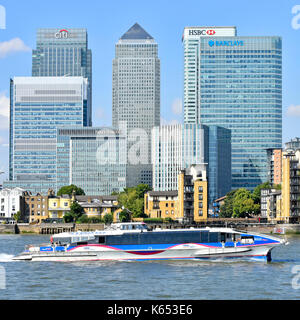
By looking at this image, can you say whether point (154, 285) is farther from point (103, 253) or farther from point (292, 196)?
point (292, 196)

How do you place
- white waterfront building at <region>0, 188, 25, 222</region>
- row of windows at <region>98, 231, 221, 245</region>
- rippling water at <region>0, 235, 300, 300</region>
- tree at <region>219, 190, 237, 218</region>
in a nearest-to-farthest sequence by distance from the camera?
1. rippling water at <region>0, 235, 300, 300</region>
2. row of windows at <region>98, 231, 221, 245</region>
3. white waterfront building at <region>0, 188, 25, 222</region>
4. tree at <region>219, 190, 237, 218</region>

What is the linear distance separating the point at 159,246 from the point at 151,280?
13.3 m

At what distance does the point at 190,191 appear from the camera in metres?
149

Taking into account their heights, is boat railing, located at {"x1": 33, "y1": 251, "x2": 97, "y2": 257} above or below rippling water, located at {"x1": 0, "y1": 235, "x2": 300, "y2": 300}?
above

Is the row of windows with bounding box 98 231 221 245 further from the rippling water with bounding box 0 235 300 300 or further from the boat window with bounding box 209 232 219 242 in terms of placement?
the rippling water with bounding box 0 235 300 300

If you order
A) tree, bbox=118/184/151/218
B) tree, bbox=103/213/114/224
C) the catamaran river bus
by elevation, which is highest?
tree, bbox=118/184/151/218

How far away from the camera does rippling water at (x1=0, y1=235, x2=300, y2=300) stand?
127 feet

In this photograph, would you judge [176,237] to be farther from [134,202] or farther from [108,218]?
[134,202]

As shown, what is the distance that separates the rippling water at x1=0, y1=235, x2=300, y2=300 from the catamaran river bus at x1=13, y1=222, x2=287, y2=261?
1167 millimetres

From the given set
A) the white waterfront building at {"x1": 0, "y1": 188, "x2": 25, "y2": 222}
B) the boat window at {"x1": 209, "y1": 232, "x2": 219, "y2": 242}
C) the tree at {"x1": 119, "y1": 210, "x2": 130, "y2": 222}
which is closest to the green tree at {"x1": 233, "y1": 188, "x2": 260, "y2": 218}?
the tree at {"x1": 119, "y1": 210, "x2": 130, "y2": 222}

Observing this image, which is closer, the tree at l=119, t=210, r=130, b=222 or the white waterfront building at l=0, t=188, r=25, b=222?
the tree at l=119, t=210, r=130, b=222

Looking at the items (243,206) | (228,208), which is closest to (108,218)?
(243,206)

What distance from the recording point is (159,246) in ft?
190
